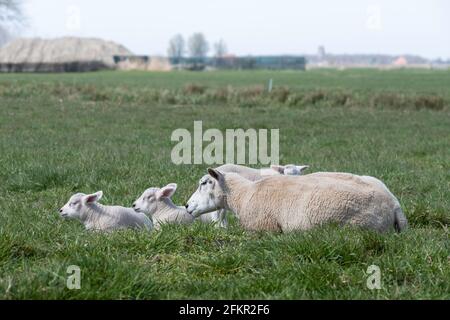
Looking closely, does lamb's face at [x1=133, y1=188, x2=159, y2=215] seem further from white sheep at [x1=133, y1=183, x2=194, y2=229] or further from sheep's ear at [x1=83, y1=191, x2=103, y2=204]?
sheep's ear at [x1=83, y1=191, x2=103, y2=204]

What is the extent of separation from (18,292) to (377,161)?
10355 mm

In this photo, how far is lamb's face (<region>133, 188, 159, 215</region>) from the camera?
345 inches

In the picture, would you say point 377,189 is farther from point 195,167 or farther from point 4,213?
point 195,167

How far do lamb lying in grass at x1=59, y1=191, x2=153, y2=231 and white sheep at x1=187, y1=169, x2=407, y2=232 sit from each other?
0.64m

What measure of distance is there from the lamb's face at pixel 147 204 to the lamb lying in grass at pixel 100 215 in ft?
0.48

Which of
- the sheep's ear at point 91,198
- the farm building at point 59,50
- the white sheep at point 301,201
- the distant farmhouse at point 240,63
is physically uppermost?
the white sheep at point 301,201

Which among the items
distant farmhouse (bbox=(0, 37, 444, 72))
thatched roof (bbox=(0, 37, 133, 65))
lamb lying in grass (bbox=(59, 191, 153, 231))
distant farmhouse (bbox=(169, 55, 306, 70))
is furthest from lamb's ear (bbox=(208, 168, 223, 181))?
thatched roof (bbox=(0, 37, 133, 65))

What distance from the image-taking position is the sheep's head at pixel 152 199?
28.7 feet

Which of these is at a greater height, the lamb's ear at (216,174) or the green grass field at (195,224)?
the lamb's ear at (216,174)

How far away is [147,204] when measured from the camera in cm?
880

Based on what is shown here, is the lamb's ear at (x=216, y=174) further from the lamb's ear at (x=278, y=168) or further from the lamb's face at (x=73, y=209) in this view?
the lamb's ear at (x=278, y=168)

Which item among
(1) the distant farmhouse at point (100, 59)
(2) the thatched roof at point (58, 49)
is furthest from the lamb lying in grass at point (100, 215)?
(2) the thatched roof at point (58, 49)

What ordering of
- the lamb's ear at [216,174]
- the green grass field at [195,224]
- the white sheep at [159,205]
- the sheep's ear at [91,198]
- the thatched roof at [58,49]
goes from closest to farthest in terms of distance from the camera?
the green grass field at [195,224] → the lamb's ear at [216,174] → the sheep's ear at [91,198] → the white sheep at [159,205] → the thatched roof at [58,49]

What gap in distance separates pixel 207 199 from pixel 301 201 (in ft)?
4.28
